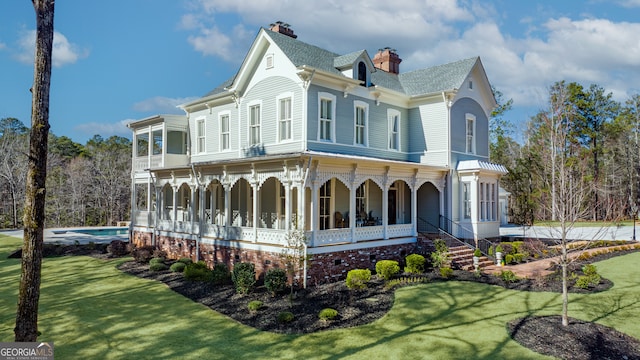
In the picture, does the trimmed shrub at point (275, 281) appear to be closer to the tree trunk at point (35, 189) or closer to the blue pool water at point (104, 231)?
the tree trunk at point (35, 189)

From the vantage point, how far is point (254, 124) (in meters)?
19.8

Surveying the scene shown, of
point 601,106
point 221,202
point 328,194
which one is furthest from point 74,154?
point 601,106

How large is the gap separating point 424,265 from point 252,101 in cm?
1067

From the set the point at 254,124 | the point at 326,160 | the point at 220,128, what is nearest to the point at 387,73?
the point at 254,124

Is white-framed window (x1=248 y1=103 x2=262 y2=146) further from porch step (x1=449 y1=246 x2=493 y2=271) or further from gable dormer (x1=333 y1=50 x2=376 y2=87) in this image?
porch step (x1=449 y1=246 x2=493 y2=271)

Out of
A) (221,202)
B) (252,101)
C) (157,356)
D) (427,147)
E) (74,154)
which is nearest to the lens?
(157,356)

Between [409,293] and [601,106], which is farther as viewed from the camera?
[601,106]

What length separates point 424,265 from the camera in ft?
52.7

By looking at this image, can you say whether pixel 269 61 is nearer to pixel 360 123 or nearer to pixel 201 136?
pixel 360 123

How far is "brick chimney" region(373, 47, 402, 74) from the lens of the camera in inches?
960

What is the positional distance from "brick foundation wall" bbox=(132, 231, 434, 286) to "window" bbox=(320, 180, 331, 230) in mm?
3251

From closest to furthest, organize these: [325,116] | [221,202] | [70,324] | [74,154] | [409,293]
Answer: [70,324] < [409,293] < [325,116] < [221,202] < [74,154]

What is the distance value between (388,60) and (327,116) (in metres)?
8.34

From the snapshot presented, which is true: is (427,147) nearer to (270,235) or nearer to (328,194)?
(328,194)
